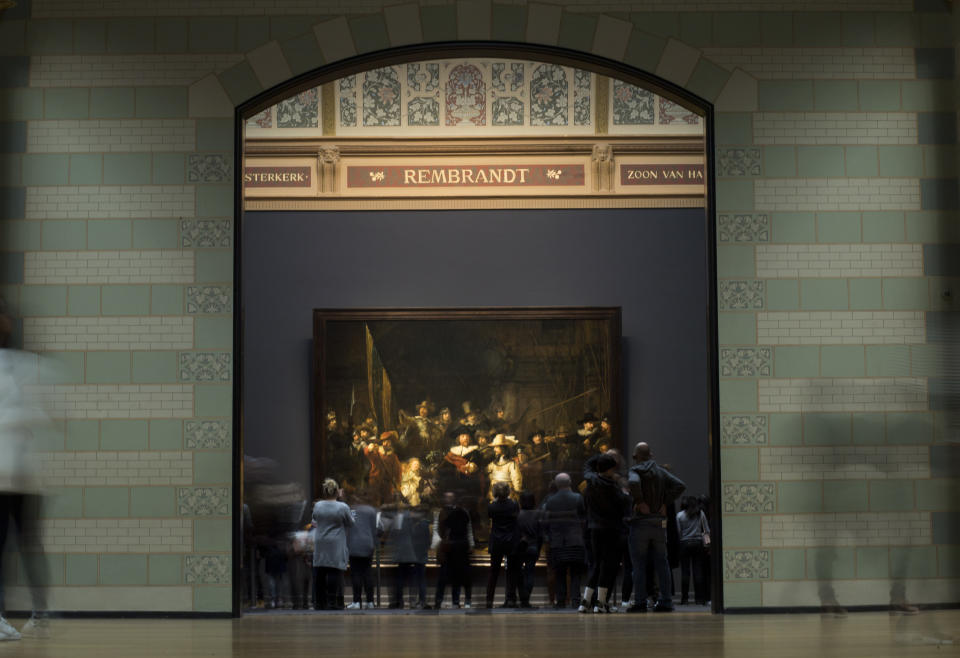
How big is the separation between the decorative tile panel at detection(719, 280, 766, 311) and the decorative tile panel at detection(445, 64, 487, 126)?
18.7ft

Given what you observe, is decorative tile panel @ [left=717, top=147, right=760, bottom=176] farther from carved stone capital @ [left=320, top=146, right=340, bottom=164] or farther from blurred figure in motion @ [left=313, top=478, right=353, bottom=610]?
carved stone capital @ [left=320, top=146, right=340, bottom=164]

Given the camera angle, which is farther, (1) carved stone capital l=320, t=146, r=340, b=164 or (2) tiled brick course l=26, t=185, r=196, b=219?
(1) carved stone capital l=320, t=146, r=340, b=164

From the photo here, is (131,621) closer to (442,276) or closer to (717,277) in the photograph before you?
(717,277)

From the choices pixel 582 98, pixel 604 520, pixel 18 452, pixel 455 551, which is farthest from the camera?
pixel 582 98

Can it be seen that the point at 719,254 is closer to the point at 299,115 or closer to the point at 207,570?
the point at 207,570

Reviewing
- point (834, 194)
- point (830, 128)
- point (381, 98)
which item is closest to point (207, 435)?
point (834, 194)

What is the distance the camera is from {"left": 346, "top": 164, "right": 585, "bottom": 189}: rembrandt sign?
482 inches

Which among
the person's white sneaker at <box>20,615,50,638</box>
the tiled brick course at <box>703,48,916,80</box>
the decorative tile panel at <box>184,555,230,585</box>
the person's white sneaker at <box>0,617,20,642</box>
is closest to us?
the person's white sneaker at <box>0,617,20,642</box>

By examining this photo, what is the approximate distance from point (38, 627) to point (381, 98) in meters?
7.61

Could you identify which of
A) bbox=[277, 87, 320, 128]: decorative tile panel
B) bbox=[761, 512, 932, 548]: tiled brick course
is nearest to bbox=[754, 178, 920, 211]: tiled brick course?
→ bbox=[761, 512, 932, 548]: tiled brick course

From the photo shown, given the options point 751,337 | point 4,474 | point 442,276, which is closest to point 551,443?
point 442,276

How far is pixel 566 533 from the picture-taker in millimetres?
9945

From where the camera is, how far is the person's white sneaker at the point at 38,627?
5934mm

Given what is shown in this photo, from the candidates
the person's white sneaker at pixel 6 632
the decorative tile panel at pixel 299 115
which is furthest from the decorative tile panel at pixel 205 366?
the decorative tile panel at pixel 299 115
